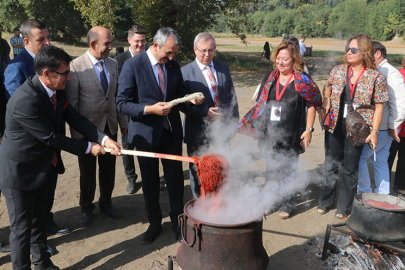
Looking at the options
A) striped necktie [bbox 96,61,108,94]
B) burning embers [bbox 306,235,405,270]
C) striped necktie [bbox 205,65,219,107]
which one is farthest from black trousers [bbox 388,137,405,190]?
striped necktie [bbox 96,61,108,94]

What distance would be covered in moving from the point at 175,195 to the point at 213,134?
0.99 metres

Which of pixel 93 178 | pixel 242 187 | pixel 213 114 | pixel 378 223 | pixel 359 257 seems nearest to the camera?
pixel 378 223

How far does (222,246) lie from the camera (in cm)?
277

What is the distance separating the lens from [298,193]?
5.52 metres

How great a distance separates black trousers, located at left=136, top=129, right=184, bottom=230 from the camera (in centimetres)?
396

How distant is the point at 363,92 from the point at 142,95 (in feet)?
9.33

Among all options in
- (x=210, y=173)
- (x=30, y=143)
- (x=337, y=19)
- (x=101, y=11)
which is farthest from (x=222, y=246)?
(x=337, y=19)

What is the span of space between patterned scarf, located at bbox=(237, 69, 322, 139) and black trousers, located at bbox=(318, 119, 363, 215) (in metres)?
0.51

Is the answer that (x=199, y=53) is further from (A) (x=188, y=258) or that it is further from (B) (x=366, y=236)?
(B) (x=366, y=236)

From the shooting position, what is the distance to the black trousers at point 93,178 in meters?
4.35

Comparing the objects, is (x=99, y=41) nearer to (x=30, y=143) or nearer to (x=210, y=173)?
(x=30, y=143)

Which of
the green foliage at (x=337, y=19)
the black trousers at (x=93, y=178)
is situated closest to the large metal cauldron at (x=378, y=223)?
the black trousers at (x=93, y=178)

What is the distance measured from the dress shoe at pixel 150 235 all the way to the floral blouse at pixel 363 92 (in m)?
2.78

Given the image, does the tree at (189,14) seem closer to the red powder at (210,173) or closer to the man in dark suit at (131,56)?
the man in dark suit at (131,56)
